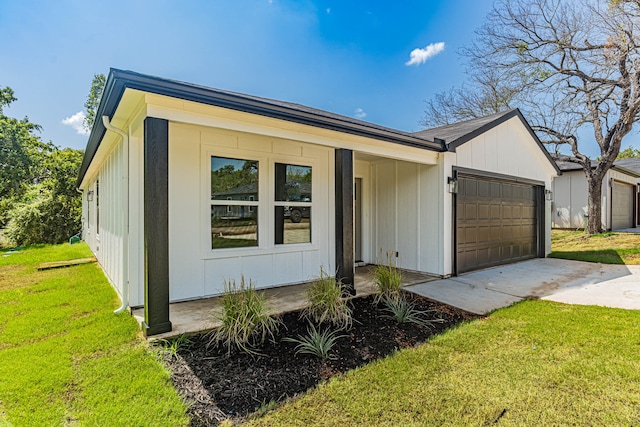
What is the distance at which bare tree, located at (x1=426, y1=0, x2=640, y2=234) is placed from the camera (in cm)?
1134

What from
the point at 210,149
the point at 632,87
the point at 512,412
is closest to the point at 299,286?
the point at 210,149

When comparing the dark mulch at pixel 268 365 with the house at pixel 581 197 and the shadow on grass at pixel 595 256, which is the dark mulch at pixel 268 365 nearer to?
the shadow on grass at pixel 595 256

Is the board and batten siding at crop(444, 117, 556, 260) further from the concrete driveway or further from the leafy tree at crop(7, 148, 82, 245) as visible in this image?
the leafy tree at crop(7, 148, 82, 245)

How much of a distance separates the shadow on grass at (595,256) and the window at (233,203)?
9.05 m

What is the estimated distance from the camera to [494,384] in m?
2.69

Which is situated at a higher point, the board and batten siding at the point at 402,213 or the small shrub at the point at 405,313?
the board and batten siding at the point at 402,213

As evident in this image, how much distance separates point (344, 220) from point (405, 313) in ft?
5.47

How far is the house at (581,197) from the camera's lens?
15023 millimetres

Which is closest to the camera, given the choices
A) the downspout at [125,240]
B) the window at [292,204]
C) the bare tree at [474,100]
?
the downspout at [125,240]

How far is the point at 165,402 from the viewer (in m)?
2.41

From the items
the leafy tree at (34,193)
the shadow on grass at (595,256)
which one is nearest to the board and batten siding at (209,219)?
the shadow on grass at (595,256)

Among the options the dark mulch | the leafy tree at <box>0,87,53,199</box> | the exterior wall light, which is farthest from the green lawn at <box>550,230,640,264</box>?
the leafy tree at <box>0,87,53,199</box>

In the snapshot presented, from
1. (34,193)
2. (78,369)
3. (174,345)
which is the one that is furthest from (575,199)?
(34,193)

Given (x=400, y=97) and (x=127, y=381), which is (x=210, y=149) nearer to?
(x=127, y=381)
